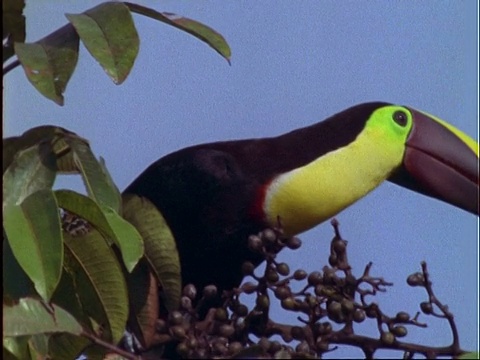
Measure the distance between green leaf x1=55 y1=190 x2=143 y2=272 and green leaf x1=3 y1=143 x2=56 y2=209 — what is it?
0.03 m

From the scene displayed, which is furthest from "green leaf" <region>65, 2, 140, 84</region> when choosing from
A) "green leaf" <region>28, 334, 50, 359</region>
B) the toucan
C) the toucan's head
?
the toucan's head

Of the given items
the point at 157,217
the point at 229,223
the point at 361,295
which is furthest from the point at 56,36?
the point at 229,223

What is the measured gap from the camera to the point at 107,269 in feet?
4.10

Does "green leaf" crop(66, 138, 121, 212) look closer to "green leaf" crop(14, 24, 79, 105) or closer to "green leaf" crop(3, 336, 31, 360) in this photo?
"green leaf" crop(14, 24, 79, 105)

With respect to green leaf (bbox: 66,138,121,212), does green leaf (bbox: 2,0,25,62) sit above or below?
above

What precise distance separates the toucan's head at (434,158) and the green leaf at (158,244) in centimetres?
67

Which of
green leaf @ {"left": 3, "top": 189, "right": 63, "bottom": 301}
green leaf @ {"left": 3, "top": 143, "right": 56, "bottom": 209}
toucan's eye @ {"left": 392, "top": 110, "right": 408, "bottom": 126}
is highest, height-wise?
toucan's eye @ {"left": 392, "top": 110, "right": 408, "bottom": 126}

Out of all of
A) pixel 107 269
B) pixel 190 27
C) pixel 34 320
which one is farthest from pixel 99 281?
pixel 190 27

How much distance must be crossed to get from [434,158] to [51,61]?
91 centimetres

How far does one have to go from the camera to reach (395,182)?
2010 millimetres

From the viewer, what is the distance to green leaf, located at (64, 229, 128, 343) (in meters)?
1.24

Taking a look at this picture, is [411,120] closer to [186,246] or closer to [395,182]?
[395,182]

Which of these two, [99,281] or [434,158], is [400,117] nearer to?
[434,158]

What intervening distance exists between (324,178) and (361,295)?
0.66 metres
